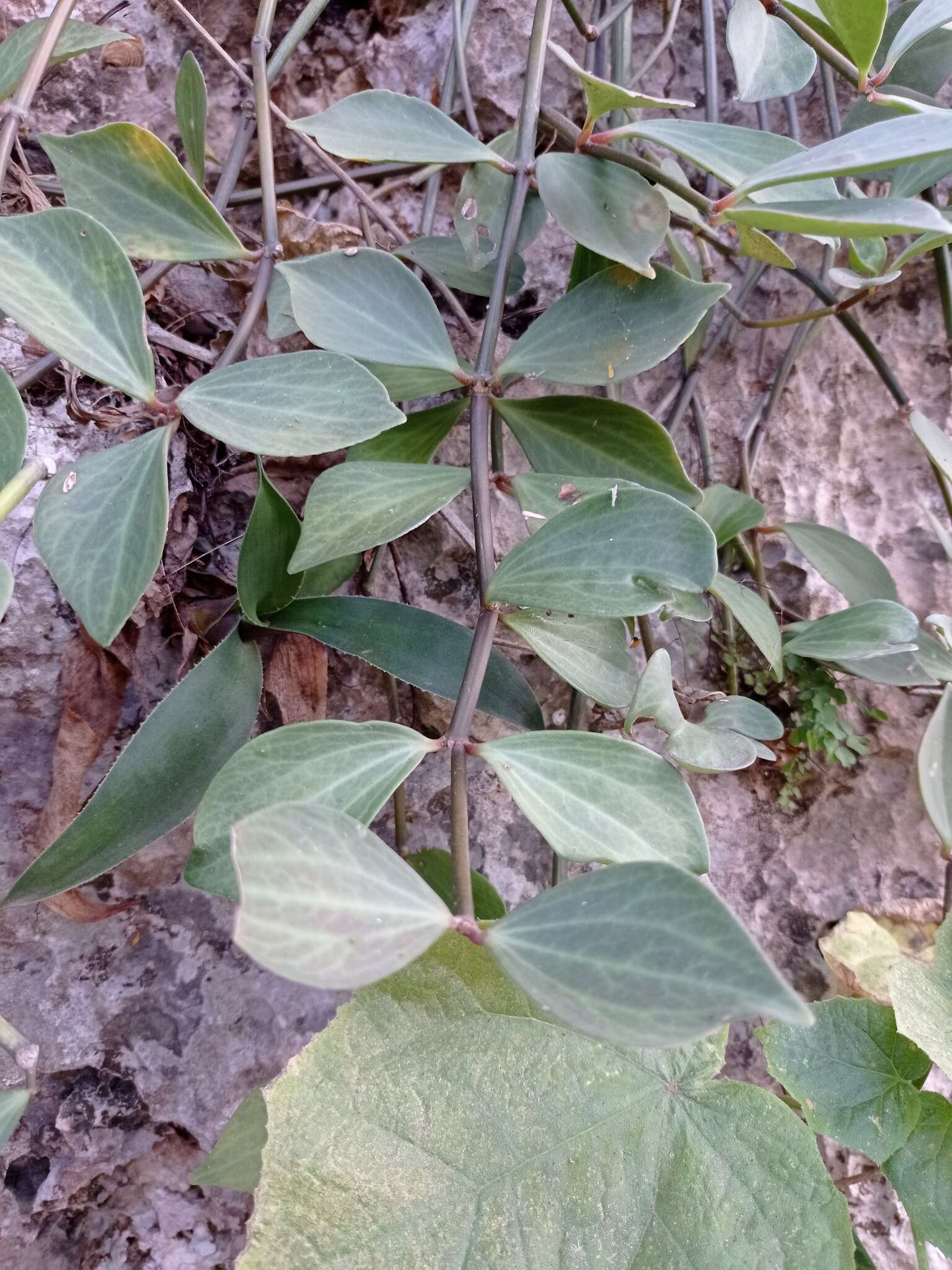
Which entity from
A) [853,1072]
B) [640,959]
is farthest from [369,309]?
[853,1072]

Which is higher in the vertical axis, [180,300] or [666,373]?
[180,300]

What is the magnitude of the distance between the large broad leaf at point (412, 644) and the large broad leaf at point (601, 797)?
155 millimetres

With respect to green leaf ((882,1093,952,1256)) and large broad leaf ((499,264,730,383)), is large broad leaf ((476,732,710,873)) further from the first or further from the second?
green leaf ((882,1093,952,1256))

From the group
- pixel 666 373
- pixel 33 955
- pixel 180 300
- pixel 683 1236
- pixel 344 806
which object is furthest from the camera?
pixel 666 373

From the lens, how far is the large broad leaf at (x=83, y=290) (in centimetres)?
42

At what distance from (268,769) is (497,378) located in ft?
1.02

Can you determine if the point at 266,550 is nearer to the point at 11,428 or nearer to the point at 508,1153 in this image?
the point at 11,428

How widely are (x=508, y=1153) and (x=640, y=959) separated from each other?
289 millimetres

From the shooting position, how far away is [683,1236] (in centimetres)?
50

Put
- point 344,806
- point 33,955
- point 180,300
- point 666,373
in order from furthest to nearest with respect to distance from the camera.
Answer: point 666,373
point 180,300
point 33,955
point 344,806

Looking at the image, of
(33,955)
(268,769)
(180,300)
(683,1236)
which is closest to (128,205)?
(180,300)

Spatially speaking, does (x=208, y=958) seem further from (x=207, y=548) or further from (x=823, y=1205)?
(x=823, y=1205)

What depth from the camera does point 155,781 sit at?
1.73 feet

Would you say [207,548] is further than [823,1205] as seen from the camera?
Yes
